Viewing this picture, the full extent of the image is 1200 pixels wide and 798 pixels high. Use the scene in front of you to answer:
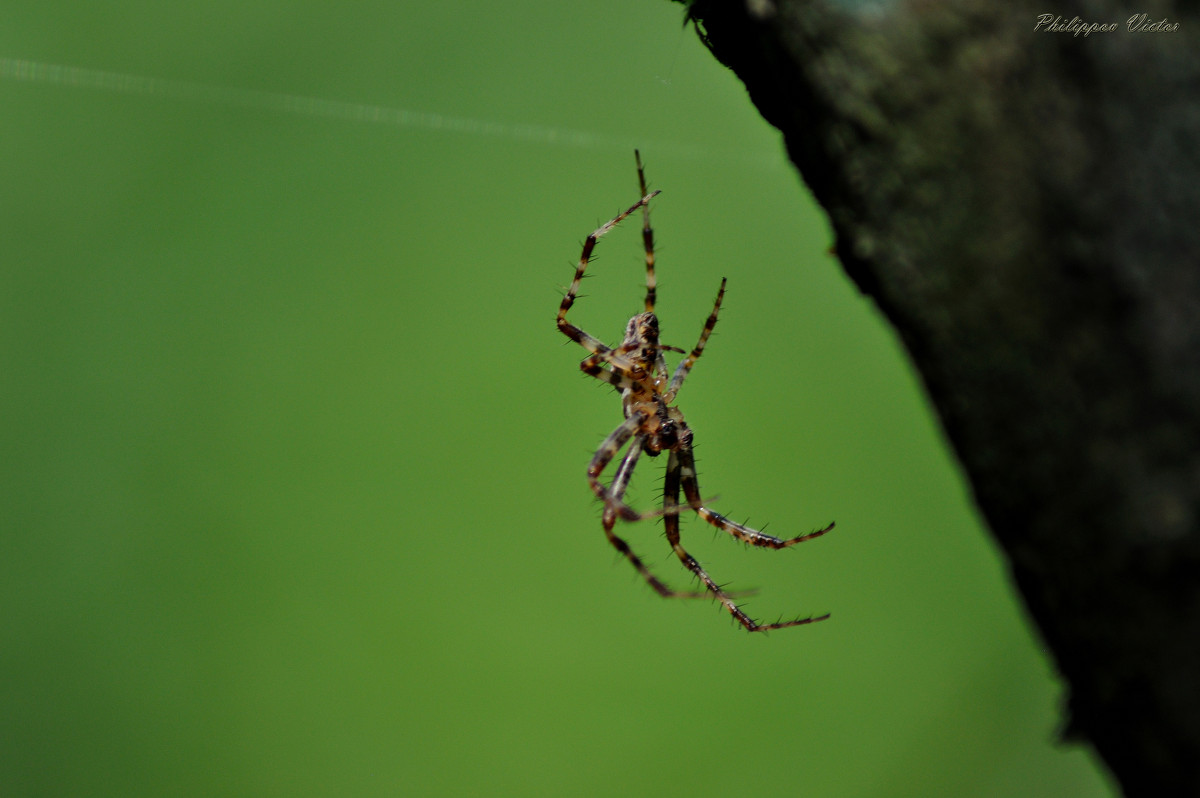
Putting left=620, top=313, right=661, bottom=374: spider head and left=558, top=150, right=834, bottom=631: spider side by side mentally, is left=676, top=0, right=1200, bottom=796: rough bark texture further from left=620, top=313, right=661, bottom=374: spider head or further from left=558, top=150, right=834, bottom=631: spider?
left=620, top=313, right=661, bottom=374: spider head

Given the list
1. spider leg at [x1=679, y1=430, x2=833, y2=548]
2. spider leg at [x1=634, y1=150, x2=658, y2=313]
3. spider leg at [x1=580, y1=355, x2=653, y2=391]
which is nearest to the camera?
spider leg at [x1=634, y1=150, x2=658, y2=313]

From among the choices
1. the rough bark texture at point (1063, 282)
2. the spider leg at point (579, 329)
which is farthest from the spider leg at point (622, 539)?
the rough bark texture at point (1063, 282)

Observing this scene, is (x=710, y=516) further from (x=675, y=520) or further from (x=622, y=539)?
(x=622, y=539)

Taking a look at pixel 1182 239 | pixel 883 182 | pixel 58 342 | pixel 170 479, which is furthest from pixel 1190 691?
pixel 58 342

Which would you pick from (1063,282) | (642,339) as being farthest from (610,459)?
(1063,282)

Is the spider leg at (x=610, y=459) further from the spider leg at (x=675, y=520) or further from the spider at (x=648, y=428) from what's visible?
the spider leg at (x=675, y=520)

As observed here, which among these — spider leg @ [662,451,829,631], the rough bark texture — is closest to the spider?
spider leg @ [662,451,829,631]
